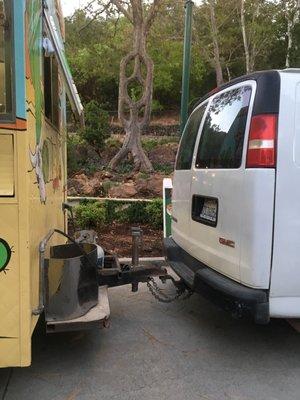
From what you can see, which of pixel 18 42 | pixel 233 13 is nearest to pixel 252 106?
pixel 18 42

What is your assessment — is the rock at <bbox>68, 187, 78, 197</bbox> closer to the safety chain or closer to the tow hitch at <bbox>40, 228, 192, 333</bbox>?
the safety chain

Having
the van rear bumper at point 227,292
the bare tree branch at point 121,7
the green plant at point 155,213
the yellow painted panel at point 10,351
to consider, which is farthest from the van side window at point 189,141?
the bare tree branch at point 121,7

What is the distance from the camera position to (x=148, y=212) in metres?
8.52

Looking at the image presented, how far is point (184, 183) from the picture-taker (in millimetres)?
4801

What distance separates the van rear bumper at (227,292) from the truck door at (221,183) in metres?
0.07

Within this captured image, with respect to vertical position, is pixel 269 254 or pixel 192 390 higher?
pixel 269 254

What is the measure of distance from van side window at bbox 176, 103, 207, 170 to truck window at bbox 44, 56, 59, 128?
4.36ft

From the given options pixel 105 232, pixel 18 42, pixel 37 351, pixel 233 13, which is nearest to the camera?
pixel 18 42

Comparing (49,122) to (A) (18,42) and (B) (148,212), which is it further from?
(B) (148,212)

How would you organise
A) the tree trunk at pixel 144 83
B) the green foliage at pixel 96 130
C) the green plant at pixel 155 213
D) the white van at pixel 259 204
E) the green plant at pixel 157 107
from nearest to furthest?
the white van at pixel 259 204, the green plant at pixel 155 213, the tree trunk at pixel 144 83, the green foliage at pixel 96 130, the green plant at pixel 157 107

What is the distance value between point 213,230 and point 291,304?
0.88 m

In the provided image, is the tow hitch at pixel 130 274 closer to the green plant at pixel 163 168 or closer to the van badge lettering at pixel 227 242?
the van badge lettering at pixel 227 242

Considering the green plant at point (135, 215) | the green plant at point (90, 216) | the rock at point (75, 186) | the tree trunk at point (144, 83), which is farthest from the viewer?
the tree trunk at point (144, 83)

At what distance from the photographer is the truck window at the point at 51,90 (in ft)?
13.5
